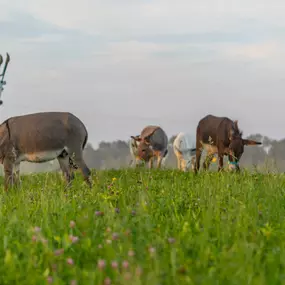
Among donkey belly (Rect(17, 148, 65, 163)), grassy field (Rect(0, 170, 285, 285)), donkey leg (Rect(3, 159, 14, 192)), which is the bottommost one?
donkey leg (Rect(3, 159, 14, 192))

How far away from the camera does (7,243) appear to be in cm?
461

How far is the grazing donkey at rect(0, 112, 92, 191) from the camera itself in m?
12.2

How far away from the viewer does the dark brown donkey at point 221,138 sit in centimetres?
1401

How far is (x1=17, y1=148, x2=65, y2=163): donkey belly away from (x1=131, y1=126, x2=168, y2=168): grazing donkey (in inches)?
294

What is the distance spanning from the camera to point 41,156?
12438mm

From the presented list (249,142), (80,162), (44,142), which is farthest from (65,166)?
(249,142)

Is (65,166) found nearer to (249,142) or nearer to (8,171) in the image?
(8,171)

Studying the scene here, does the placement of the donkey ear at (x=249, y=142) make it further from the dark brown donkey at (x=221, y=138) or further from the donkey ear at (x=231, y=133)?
the donkey ear at (x=231, y=133)

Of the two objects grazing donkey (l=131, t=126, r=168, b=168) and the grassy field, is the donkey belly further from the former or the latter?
grazing donkey (l=131, t=126, r=168, b=168)

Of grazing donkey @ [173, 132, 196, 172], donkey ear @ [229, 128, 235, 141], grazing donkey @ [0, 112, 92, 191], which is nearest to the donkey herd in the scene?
grazing donkey @ [0, 112, 92, 191]

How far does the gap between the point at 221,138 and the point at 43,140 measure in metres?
4.83

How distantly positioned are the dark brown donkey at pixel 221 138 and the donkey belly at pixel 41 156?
3280mm

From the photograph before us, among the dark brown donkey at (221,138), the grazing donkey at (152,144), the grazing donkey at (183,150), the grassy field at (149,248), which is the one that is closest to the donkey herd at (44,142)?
the dark brown donkey at (221,138)

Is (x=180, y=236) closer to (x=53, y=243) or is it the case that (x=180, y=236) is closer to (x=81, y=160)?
(x=53, y=243)
